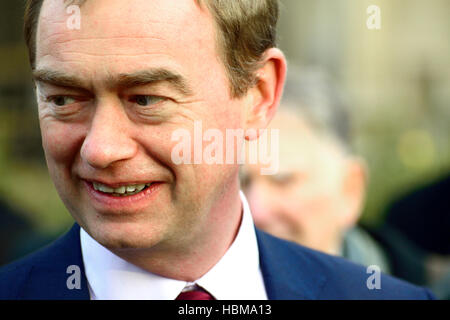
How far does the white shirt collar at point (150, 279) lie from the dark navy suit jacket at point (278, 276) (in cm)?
5

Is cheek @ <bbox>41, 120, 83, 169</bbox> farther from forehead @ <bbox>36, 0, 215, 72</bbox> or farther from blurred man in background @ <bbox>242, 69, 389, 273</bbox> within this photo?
blurred man in background @ <bbox>242, 69, 389, 273</bbox>

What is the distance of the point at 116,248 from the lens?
7.69ft

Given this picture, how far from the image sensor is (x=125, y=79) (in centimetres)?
214

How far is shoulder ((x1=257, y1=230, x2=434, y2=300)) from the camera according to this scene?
2764mm

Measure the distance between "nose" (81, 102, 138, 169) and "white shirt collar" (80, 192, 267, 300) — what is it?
47 centimetres

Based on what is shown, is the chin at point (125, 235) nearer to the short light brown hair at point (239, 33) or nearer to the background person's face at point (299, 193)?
the short light brown hair at point (239, 33)

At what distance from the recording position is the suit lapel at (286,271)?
8.72 ft

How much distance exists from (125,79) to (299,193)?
2.38 m

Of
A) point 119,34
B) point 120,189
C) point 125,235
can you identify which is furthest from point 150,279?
point 119,34

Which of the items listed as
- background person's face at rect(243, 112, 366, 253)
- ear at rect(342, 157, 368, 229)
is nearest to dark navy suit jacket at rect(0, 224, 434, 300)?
background person's face at rect(243, 112, 366, 253)

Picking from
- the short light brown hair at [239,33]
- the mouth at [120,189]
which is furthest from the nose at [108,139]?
the short light brown hair at [239,33]

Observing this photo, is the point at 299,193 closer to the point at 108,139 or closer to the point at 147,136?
the point at 147,136
